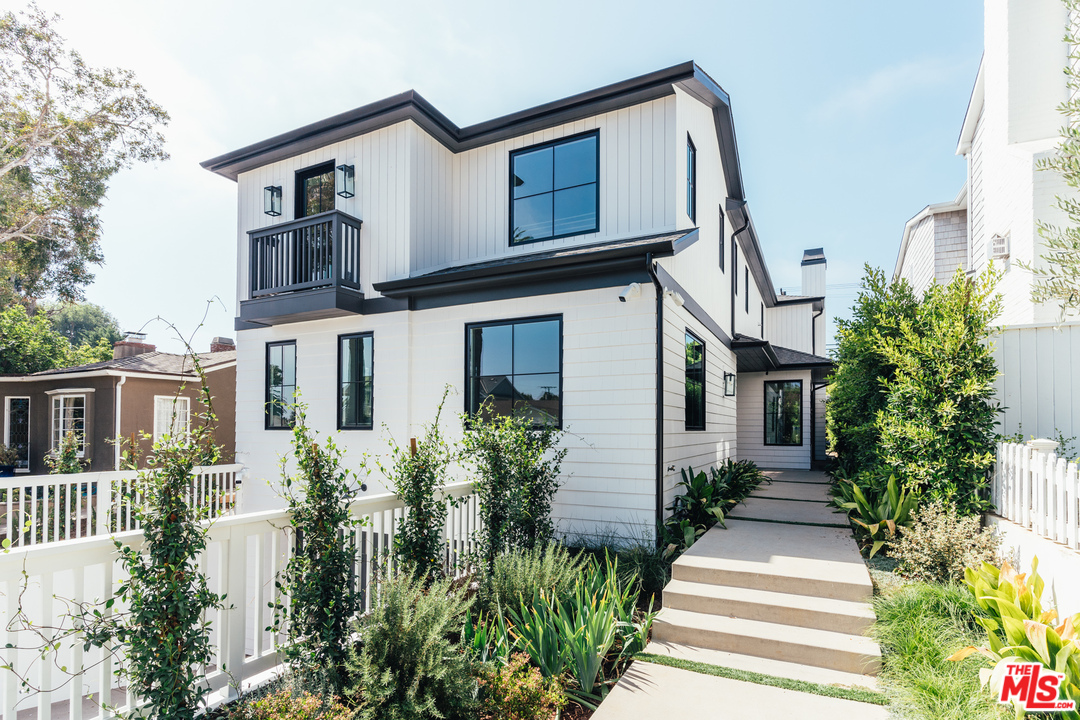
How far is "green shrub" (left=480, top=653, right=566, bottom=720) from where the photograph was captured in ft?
Result: 9.75

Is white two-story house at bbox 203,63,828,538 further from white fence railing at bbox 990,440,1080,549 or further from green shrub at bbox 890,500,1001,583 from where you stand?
white fence railing at bbox 990,440,1080,549

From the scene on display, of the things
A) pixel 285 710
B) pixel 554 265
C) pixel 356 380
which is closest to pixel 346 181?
pixel 356 380

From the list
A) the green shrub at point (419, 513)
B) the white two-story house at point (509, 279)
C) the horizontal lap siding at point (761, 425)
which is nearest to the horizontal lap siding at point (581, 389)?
the white two-story house at point (509, 279)

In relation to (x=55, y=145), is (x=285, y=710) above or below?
below

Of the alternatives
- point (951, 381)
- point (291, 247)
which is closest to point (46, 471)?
point (291, 247)

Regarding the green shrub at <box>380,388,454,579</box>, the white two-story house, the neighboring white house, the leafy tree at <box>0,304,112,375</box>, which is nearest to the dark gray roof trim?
the white two-story house

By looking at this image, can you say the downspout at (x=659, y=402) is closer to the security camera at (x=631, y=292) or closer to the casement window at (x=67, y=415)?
the security camera at (x=631, y=292)

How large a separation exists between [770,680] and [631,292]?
394cm

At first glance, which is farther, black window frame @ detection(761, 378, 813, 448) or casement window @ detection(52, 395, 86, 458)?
casement window @ detection(52, 395, 86, 458)

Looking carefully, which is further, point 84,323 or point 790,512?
point 84,323

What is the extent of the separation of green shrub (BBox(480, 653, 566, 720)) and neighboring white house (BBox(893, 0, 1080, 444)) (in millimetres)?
5449

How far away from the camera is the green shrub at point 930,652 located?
3004 millimetres

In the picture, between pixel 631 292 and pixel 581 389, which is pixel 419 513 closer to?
pixel 581 389

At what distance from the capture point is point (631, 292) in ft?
20.2
